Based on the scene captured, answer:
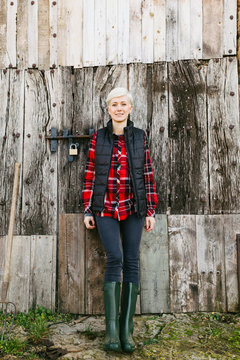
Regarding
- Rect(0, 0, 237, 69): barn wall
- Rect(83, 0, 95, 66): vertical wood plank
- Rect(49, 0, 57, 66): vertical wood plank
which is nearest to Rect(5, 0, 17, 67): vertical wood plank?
Rect(0, 0, 237, 69): barn wall

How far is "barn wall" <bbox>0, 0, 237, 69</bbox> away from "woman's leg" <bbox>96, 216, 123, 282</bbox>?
158 cm

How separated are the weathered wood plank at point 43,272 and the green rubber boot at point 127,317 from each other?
879 millimetres

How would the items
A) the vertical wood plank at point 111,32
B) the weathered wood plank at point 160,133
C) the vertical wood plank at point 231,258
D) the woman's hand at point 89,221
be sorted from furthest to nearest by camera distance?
the vertical wood plank at point 111,32
the weathered wood plank at point 160,133
the vertical wood plank at point 231,258
the woman's hand at point 89,221

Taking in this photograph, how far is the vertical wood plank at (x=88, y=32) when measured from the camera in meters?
3.28

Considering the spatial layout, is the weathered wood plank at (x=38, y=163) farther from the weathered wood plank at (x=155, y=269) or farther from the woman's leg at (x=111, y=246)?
the weathered wood plank at (x=155, y=269)

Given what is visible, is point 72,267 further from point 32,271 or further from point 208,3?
point 208,3

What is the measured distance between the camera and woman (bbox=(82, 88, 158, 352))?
8.43 feet

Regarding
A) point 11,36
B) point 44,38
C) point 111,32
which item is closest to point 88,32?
point 111,32

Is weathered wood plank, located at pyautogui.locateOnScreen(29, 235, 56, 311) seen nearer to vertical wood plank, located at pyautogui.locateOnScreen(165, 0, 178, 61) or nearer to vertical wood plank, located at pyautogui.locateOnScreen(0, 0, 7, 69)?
vertical wood plank, located at pyautogui.locateOnScreen(0, 0, 7, 69)

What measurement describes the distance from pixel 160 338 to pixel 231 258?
0.96m

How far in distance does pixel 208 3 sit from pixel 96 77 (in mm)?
1261

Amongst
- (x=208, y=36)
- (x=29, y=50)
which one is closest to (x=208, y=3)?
(x=208, y=36)

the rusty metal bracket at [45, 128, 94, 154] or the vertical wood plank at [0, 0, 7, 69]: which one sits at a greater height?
the vertical wood plank at [0, 0, 7, 69]

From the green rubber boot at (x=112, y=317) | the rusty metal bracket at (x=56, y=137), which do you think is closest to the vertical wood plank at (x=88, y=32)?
the rusty metal bracket at (x=56, y=137)
